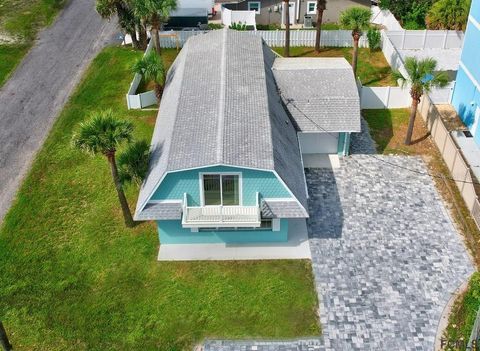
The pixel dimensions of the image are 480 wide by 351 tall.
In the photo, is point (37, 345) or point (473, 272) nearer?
point (37, 345)

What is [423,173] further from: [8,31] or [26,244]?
[8,31]

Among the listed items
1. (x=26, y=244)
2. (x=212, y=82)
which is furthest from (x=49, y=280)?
(x=212, y=82)

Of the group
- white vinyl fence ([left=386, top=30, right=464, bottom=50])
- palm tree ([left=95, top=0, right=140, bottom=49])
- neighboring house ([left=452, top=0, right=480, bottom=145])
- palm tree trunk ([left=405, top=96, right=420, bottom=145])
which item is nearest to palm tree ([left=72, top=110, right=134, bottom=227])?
palm tree trunk ([left=405, top=96, right=420, bottom=145])

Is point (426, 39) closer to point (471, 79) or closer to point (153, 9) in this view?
point (471, 79)

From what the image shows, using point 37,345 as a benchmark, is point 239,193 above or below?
above

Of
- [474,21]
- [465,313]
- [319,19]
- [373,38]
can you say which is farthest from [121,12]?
[465,313]

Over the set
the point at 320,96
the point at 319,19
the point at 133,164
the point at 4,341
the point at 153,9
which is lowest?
the point at 4,341

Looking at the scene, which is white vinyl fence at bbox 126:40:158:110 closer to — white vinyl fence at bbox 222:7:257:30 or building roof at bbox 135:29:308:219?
building roof at bbox 135:29:308:219
